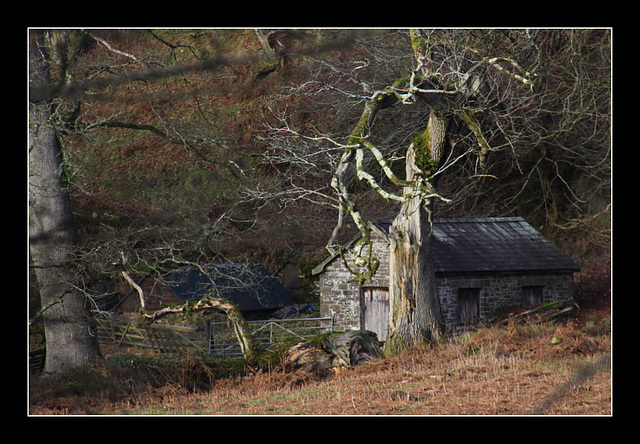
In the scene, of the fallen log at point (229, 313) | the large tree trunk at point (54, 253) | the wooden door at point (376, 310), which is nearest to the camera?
the large tree trunk at point (54, 253)

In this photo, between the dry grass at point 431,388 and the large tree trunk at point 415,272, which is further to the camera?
the large tree trunk at point 415,272

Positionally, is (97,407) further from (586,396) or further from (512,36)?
(512,36)

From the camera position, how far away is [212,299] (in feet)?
50.9

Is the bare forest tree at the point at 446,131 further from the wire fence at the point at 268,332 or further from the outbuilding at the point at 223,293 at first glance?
the outbuilding at the point at 223,293

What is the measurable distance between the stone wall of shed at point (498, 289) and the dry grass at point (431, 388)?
14.6ft

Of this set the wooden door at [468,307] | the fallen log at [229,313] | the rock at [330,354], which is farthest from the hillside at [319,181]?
the wooden door at [468,307]

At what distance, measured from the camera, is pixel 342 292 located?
69.0 ft

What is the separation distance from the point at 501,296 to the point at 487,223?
9.35ft

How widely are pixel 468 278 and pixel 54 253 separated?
A: 12.3 metres

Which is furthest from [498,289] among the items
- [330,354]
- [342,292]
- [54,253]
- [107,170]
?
[107,170]

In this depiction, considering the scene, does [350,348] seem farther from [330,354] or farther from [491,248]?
[491,248]

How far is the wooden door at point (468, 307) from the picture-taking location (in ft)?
66.1

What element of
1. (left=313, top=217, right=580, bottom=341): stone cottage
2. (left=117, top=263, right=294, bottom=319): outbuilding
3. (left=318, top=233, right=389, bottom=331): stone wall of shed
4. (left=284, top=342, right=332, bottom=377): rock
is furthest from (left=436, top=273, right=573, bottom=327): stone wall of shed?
(left=117, top=263, right=294, bottom=319): outbuilding

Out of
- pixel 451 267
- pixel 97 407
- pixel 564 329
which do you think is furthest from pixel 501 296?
pixel 97 407
